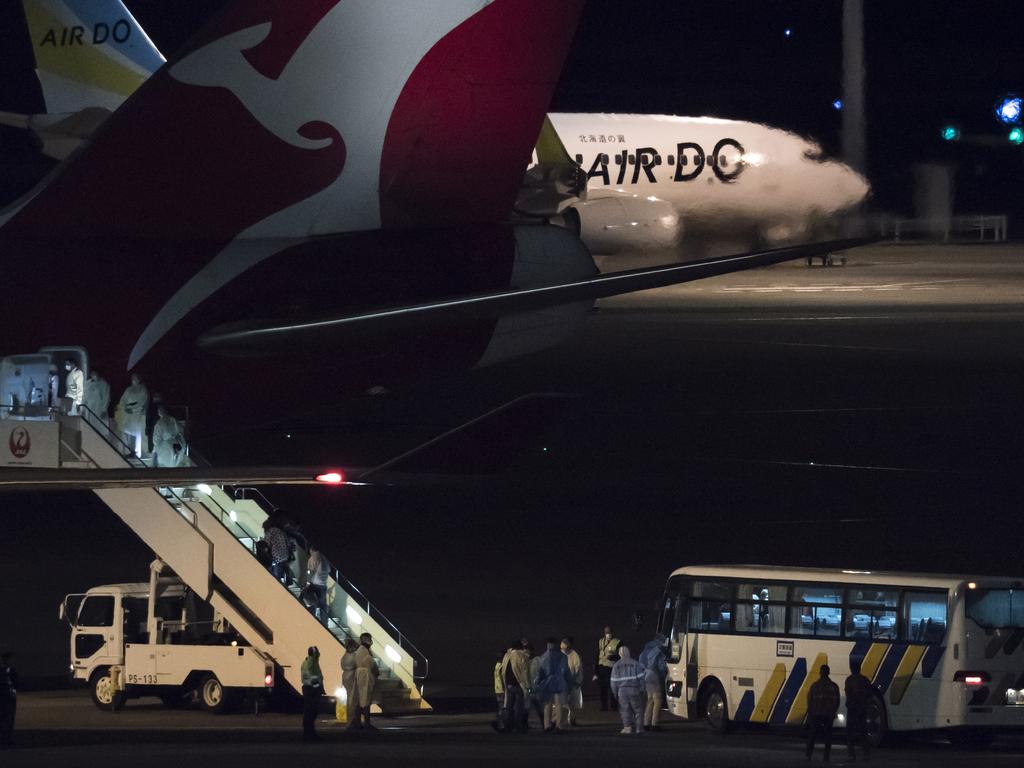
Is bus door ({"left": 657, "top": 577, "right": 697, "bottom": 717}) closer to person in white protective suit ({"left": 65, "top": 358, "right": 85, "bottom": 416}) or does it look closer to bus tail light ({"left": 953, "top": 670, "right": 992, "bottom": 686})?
bus tail light ({"left": 953, "top": 670, "right": 992, "bottom": 686})

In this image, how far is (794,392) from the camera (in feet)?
153

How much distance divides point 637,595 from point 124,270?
30.8 feet

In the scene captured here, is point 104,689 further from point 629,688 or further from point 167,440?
point 629,688

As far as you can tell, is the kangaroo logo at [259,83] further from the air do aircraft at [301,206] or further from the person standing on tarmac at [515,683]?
the person standing on tarmac at [515,683]

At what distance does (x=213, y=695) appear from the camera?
22.4 metres

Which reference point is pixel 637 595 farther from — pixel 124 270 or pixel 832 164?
pixel 832 164

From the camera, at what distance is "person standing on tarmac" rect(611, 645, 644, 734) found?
21266mm

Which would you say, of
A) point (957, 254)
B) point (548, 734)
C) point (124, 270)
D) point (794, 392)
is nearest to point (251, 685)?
point (548, 734)

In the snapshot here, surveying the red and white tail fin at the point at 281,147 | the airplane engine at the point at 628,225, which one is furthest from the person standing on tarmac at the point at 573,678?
the airplane engine at the point at 628,225

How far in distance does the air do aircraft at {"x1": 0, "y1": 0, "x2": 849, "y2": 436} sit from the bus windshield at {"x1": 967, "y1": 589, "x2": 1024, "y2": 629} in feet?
19.5

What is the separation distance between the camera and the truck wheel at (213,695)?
22234 mm

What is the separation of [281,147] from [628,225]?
4763cm

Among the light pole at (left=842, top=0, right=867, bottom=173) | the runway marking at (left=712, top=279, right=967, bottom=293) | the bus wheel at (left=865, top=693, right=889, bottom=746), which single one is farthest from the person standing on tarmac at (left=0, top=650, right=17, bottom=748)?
the runway marking at (left=712, top=279, right=967, bottom=293)

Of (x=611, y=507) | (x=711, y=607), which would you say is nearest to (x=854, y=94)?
(x=611, y=507)
